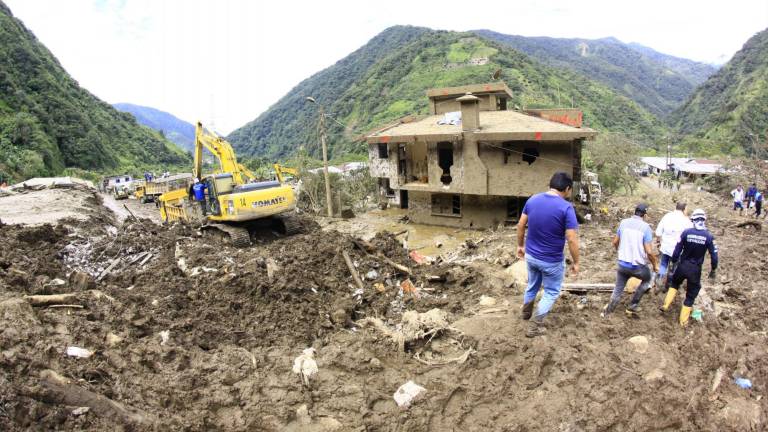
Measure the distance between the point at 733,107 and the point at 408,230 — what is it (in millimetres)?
83085

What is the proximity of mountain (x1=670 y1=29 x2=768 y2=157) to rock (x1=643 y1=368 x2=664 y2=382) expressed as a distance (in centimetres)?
4013

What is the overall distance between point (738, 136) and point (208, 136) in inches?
3077

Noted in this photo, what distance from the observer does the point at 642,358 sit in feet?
16.0

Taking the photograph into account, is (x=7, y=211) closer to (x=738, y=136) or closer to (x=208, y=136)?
(x=208, y=136)

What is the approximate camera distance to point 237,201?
13156 millimetres

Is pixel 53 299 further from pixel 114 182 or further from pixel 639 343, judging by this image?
pixel 114 182

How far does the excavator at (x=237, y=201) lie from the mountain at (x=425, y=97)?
4583 cm

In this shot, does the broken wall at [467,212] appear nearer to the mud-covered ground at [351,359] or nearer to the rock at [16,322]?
the mud-covered ground at [351,359]

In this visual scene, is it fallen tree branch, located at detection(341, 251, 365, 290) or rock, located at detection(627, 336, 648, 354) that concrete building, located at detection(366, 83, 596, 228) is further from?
rock, located at detection(627, 336, 648, 354)

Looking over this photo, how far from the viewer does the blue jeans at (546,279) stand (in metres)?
5.01

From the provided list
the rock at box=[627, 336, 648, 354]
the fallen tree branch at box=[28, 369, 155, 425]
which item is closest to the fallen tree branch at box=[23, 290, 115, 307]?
the fallen tree branch at box=[28, 369, 155, 425]

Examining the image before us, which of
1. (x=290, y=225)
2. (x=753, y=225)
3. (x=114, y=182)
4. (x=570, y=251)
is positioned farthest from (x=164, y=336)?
(x=114, y=182)

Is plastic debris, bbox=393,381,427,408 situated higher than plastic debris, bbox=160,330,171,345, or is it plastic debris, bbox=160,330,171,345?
plastic debris, bbox=160,330,171,345

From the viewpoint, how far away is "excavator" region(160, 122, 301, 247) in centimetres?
1331
